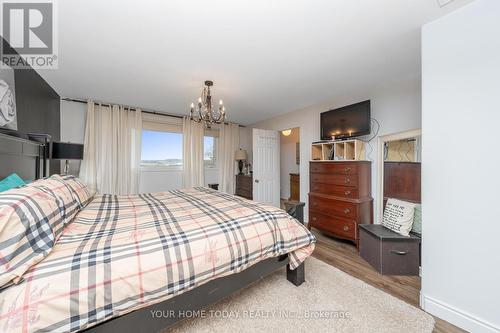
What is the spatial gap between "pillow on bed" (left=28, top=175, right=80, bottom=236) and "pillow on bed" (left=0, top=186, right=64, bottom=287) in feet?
0.36

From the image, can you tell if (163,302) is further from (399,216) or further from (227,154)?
(227,154)

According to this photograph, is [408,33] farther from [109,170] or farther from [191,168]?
[109,170]

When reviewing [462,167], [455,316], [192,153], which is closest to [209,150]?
[192,153]

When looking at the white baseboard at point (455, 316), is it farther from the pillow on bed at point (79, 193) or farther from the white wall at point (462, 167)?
the pillow on bed at point (79, 193)

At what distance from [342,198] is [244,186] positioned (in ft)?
8.34

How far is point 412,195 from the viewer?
2465 millimetres

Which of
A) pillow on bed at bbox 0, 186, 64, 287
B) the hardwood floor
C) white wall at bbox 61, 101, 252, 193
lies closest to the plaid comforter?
pillow on bed at bbox 0, 186, 64, 287

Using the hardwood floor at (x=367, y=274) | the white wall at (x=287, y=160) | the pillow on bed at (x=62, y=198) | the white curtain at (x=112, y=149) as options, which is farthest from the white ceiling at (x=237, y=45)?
the white wall at (x=287, y=160)

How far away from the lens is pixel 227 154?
494cm

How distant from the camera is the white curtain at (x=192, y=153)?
431 centimetres

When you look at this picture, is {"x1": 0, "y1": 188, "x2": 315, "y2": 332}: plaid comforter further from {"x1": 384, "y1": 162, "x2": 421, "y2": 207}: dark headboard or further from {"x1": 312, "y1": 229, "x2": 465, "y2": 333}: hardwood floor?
{"x1": 384, "y1": 162, "x2": 421, "y2": 207}: dark headboard

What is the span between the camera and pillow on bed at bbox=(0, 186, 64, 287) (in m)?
0.79

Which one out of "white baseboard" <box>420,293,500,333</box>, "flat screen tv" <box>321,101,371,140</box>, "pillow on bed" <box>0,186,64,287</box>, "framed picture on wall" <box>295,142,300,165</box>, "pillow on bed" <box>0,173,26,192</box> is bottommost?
"white baseboard" <box>420,293,500,333</box>

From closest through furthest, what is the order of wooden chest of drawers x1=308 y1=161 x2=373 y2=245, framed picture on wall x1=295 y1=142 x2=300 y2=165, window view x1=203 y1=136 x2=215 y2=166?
wooden chest of drawers x1=308 y1=161 x2=373 y2=245, window view x1=203 y1=136 x2=215 y2=166, framed picture on wall x1=295 y1=142 x2=300 y2=165
